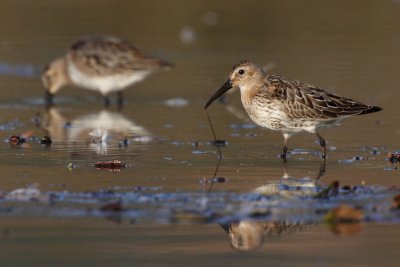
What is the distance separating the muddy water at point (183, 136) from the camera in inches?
305

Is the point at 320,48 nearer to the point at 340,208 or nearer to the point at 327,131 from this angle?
the point at 327,131

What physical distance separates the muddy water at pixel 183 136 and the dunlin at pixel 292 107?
0.33 metres

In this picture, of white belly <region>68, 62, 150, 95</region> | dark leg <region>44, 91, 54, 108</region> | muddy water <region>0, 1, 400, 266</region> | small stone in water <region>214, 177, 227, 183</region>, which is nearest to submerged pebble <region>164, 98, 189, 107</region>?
muddy water <region>0, 1, 400, 266</region>

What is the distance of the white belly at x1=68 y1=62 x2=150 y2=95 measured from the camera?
17.3 meters

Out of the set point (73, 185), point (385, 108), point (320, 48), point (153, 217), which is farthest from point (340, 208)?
point (320, 48)

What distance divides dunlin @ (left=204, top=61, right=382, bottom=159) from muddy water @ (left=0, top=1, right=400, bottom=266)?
330mm

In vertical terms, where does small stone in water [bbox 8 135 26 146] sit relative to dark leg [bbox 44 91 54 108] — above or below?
below

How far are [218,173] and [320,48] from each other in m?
11.6

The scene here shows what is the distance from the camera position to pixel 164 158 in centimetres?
1144

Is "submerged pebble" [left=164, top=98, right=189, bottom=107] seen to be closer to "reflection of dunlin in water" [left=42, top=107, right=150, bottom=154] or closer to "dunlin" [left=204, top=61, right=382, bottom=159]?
"reflection of dunlin in water" [left=42, top=107, right=150, bottom=154]

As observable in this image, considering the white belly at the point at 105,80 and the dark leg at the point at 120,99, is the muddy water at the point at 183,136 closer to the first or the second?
the dark leg at the point at 120,99

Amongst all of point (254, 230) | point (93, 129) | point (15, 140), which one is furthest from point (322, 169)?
point (93, 129)

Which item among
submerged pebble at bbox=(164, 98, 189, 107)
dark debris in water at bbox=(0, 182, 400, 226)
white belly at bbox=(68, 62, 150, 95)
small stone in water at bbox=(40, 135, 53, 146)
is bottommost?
dark debris in water at bbox=(0, 182, 400, 226)

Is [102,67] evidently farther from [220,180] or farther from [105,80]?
[220,180]
